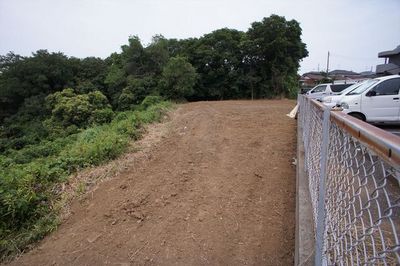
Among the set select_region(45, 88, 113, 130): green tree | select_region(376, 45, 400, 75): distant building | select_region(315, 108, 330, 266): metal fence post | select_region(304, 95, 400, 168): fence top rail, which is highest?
select_region(376, 45, 400, 75): distant building

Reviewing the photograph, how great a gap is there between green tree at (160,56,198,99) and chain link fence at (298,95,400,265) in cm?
1861

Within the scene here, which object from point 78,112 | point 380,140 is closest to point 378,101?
point 380,140

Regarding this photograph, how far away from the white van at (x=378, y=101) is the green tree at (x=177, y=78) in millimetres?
14458

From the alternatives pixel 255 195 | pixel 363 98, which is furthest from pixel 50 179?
pixel 363 98

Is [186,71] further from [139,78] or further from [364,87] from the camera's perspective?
[364,87]

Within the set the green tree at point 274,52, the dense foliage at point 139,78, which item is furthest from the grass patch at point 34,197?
the green tree at point 274,52

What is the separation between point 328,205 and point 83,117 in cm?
2022

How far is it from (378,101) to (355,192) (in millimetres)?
6498

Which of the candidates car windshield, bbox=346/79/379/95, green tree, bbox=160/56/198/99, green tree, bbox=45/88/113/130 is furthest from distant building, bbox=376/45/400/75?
green tree, bbox=45/88/113/130

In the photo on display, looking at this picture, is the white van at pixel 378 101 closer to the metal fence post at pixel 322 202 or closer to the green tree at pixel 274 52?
the metal fence post at pixel 322 202

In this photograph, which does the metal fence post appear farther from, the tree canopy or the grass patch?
the tree canopy

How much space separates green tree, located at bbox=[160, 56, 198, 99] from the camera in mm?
19672

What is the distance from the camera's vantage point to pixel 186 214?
3352 mm

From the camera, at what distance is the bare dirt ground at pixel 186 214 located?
2725 mm
